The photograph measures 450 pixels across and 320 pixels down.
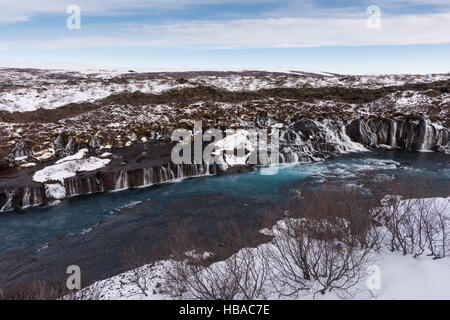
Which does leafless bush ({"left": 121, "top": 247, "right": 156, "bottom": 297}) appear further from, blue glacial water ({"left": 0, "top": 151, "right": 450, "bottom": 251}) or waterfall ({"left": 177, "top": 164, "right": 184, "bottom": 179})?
waterfall ({"left": 177, "top": 164, "right": 184, "bottom": 179})

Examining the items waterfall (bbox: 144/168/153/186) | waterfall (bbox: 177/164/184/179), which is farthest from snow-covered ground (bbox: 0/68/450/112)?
waterfall (bbox: 177/164/184/179)

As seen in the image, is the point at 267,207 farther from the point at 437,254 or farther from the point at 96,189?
the point at 96,189

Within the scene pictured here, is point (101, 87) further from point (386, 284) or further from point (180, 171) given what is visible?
point (386, 284)

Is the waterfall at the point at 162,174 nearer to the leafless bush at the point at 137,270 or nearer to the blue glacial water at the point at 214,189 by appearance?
the blue glacial water at the point at 214,189

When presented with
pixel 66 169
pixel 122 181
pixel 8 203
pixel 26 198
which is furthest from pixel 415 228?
pixel 8 203

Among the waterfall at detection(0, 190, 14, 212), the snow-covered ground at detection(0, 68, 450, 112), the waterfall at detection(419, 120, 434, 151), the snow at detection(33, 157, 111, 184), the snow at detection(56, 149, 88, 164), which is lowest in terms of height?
the waterfall at detection(0, 190, 14, 212)

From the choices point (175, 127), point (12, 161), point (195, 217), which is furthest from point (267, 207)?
point (12, 161)
